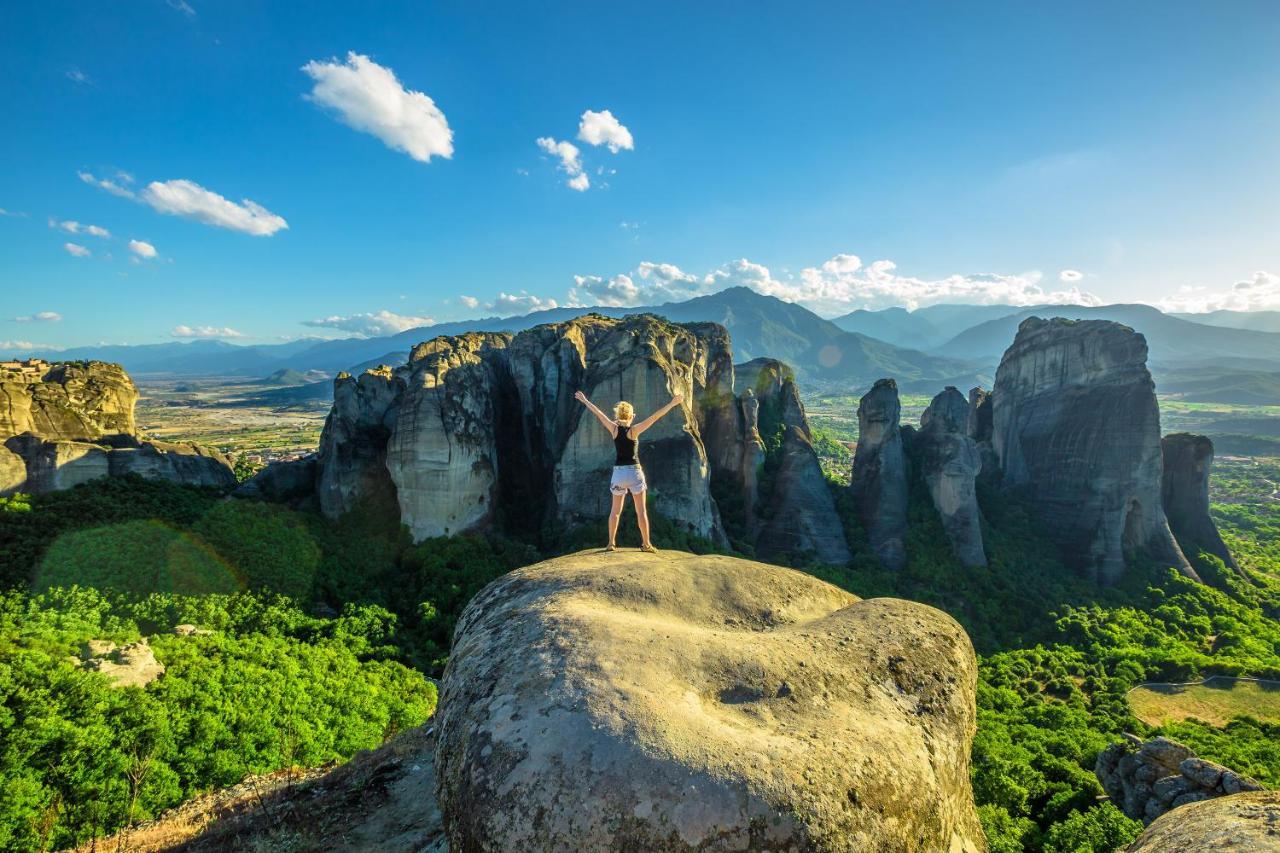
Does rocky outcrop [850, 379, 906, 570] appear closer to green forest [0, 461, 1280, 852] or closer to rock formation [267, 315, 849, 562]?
green forest [0, 461, 1280, 852]

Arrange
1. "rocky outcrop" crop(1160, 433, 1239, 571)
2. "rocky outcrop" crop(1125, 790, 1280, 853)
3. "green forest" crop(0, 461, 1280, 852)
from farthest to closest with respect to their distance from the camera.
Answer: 1. "rocky outcrop" crop(1160, 433, 1239, 571)
2. "green forest" crop(0, 461, 1280, 852)
3. "rocky outcrop" crop(1125, 790, 1280, 853)

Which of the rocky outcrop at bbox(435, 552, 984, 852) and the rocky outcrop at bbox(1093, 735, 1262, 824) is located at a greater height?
the rocky outcrop at bbox(435, 552, 984, 852)

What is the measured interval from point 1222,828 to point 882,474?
3433 cm

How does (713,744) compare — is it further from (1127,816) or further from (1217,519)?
(1217,519)

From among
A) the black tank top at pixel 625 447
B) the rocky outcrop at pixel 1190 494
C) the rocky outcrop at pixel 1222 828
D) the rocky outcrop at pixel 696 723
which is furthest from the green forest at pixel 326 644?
the rocky outcrop at pixel 696 723

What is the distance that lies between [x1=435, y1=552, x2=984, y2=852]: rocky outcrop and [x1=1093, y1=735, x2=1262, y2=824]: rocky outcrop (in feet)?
45.4

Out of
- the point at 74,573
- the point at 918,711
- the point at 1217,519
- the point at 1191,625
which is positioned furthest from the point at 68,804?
the point at 1217,519

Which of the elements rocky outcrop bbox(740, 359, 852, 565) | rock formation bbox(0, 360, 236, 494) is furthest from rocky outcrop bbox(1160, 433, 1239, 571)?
rock formation bbox(0, 360, 236, 494)

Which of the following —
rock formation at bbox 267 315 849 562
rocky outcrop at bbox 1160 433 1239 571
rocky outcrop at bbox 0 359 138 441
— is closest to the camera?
rocky outcrop at bbox 0 359 138 441

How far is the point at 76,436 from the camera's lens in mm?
24516

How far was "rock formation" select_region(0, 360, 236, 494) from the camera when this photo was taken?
22328mm

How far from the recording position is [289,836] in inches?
324

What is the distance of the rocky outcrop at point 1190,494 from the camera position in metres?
39.3

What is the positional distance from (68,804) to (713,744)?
1509 cm
